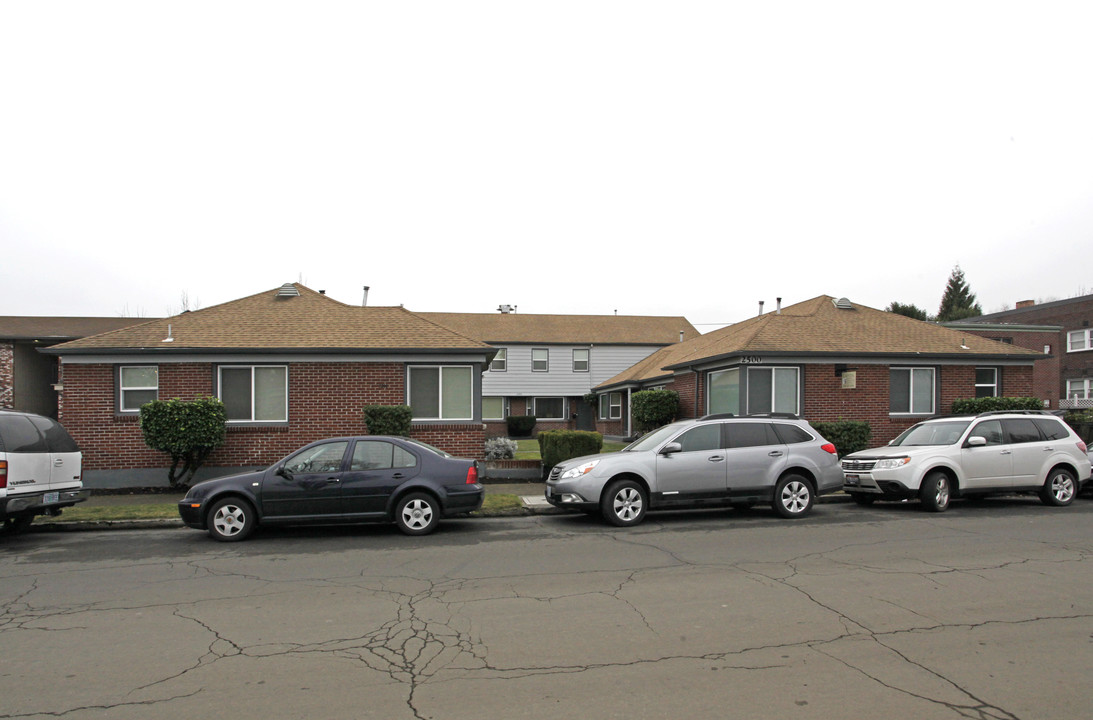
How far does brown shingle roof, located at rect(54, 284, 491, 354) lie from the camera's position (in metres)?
16.0

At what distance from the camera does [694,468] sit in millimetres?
10867

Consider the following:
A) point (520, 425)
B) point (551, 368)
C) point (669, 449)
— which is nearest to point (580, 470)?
point (669, 449)

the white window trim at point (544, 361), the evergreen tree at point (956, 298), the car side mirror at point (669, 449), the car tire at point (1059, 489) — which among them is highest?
the evergreen tree at point (956, 298)

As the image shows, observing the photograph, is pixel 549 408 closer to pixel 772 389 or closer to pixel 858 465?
pixel 772 389

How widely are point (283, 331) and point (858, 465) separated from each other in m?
12.7

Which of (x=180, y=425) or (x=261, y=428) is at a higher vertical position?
(x=180, y=425)

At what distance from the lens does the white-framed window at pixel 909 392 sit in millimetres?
19141

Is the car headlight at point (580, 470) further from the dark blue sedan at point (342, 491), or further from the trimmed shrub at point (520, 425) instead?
the trimmed shrub at point (520, 425)

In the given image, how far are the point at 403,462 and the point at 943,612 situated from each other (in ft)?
22.2

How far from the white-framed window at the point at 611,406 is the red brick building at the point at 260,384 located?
15554 mm

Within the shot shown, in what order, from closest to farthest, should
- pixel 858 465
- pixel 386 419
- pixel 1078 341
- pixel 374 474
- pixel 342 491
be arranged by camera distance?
pixel 342 491
pixel 374 474
pixel 858 465
pixel 386 419
pixel 1078 341

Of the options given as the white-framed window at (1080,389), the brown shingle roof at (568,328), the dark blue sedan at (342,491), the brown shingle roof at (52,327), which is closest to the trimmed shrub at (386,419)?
the dark blue sedan at (342,491)

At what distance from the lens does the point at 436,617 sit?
19.5 ft

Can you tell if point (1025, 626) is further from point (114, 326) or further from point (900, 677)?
point (114, 326)
